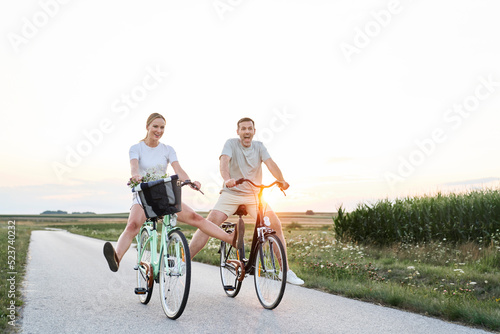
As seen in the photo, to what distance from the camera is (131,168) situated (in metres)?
5.66

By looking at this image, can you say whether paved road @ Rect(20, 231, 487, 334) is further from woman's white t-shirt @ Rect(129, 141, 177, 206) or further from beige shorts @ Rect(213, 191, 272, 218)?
woman's white t-shirt @ Rect(129, 141, 177, 206)

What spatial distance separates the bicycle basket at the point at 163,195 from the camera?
490 cm

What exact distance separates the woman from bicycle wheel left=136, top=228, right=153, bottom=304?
0.22m

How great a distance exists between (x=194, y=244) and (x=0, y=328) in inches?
99.8

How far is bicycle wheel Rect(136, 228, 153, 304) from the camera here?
5685mm

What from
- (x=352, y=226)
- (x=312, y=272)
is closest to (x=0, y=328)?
(x=312, y=272)

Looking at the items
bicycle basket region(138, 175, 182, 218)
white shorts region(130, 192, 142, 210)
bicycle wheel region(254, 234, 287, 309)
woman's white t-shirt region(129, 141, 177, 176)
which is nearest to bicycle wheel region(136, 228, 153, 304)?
white shorts region(130, 192, 142, 210)

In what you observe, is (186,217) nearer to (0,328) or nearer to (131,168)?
Result: (131,168)

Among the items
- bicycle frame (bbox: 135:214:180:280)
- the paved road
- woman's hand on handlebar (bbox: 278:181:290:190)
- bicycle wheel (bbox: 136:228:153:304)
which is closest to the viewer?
the paved road

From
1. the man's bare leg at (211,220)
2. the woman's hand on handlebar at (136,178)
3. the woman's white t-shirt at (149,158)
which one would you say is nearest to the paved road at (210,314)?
the man's bare leg at (211,220)

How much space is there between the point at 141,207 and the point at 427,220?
11786mm

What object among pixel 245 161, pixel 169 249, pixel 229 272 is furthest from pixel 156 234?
pixel 245 161

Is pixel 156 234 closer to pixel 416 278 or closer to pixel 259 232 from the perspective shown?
pixel 259 232

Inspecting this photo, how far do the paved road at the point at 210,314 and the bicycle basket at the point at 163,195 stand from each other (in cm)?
124
